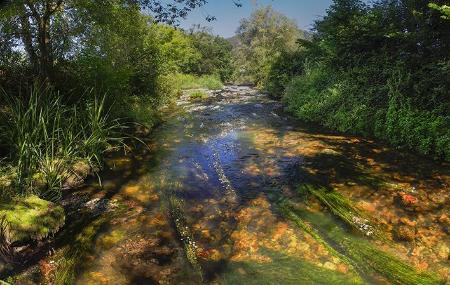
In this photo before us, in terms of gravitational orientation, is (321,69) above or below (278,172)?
above

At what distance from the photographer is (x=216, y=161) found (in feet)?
28.4

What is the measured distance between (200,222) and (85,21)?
7.58 metres

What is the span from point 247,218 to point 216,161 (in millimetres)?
3235

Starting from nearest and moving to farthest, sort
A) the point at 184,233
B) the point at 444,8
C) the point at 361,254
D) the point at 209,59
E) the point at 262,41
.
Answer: the point at 361,254, the point at 184,233, the point at 444,8, the point at 262,41, the point at 209,59

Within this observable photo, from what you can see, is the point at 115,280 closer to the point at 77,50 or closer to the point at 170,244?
the point at 170,244

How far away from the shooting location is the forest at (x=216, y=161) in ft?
14.7

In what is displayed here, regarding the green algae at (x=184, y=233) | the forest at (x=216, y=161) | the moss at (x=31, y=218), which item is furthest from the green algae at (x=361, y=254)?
the moss at (x=31, y=218)

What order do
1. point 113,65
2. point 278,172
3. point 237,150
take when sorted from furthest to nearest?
point 113,65, point 237,150, point 278,172

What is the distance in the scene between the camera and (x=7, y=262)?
4.43 meters

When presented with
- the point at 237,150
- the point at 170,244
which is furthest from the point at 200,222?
the point at 237,150

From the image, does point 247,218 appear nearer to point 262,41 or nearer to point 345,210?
point 345,210

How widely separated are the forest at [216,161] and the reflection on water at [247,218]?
3 centimetres

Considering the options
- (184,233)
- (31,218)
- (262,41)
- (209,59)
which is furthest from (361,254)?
(209,59)

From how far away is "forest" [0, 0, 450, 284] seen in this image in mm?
4477
